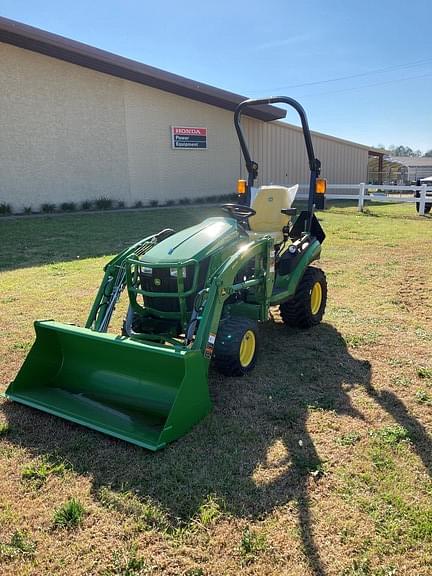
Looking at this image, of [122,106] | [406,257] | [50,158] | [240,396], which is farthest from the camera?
[122,106]

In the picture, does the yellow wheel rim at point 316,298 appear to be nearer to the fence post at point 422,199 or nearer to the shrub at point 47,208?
the fence post at point 422,199

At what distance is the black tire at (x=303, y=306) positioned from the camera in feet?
15.2

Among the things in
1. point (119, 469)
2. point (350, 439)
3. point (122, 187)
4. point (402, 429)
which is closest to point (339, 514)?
point (350, 439)

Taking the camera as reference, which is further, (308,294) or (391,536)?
(308,294)

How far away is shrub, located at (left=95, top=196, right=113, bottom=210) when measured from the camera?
52.5ft

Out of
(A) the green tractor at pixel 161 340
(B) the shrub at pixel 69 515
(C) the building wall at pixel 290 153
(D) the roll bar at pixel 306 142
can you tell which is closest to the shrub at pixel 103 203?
(C) the building wall at pixel 290 153

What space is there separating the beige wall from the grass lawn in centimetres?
1101

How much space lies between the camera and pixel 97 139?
51.2ft

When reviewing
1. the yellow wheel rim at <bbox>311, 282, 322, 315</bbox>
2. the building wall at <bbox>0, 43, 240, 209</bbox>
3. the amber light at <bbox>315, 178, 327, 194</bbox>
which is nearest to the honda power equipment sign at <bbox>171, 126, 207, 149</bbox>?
the building wall at <bbox>0, 43, 240, 209</bbox>

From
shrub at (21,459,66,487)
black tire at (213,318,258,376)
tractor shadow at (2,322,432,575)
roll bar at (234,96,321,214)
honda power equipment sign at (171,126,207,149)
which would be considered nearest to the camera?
tractor shadow at (2,322,432,575)

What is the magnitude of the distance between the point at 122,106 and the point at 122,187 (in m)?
2.57

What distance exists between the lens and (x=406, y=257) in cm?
818

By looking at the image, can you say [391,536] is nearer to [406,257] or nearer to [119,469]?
[119,469]

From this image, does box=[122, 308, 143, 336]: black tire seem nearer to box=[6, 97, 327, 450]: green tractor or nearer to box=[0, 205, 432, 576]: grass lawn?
box=[6, 97, 327, 450]: green tractor
